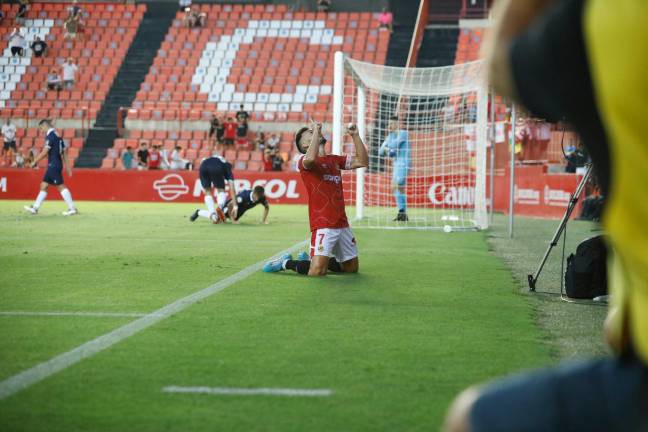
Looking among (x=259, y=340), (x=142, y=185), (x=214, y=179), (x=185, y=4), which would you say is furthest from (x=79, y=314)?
(x=185, y=4)

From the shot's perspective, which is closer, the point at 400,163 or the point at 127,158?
the point at 400,163

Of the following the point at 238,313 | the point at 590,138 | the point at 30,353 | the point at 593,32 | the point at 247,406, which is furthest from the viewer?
the point at 238,313

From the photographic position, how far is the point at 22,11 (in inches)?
1555

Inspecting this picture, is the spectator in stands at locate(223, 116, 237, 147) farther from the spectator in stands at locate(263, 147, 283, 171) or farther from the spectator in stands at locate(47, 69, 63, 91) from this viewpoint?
the spectator in stands at locate(47, 69, 63, 91)

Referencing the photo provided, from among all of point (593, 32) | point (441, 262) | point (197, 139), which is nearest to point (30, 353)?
point (593, 32)

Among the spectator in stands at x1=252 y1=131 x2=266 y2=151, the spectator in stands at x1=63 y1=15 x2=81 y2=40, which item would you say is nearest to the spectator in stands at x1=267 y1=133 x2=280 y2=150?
the spectator in stands at x1=252 y1=131 x2=266 y2=151

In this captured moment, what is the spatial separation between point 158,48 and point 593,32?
37.6m

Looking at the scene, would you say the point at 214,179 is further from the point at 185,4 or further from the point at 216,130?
the point at 185,4

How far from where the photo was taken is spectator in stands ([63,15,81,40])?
1494 inches

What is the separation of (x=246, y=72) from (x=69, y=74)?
721 cm

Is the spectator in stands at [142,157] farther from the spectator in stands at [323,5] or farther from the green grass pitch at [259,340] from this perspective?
the green grass pitch at [259,340]

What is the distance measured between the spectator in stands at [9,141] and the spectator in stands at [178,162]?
624 centimetres

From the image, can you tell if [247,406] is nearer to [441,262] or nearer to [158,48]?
[441,262]

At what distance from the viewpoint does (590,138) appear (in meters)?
1.66
